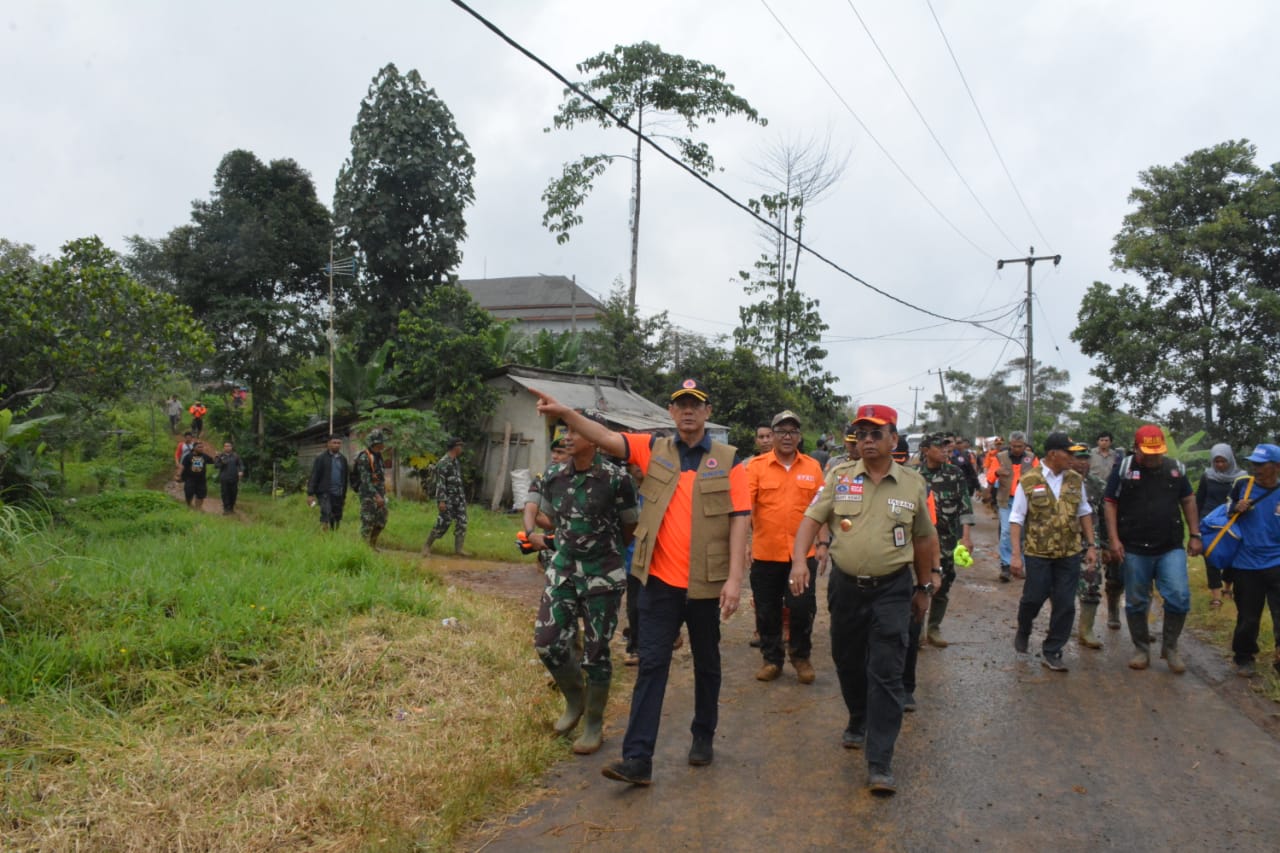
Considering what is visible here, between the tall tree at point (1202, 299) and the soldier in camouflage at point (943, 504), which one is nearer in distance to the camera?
the soldier in camouflage at point (943, 504)

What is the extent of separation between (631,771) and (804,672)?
243 cm

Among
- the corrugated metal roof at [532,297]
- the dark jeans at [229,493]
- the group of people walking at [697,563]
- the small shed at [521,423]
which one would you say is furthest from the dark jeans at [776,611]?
the corrugated metal roof at [532,297]

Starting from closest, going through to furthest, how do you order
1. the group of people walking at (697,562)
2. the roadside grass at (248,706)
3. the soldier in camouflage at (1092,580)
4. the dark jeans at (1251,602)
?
the roadside grass at (248,706) < the group of people walking at (697,562) < the dark jeans at (1251,602) < the soldier in camouflage at (1092,580)

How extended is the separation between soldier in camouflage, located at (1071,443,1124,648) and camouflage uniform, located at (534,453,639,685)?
425 centimetres

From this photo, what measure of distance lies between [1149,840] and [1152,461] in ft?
13.0

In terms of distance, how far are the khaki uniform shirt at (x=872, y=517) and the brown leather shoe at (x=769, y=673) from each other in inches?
78.3

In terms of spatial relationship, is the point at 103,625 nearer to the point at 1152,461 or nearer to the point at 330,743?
the point at 330,743

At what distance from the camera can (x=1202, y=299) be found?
82.3ft

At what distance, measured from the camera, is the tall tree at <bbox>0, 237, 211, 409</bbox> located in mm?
10141

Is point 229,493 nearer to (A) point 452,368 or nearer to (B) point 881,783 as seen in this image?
(A) point 452,368

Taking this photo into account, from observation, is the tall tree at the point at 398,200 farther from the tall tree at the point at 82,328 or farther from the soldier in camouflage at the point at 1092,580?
the soldier in camouflage at the point at 1092,580

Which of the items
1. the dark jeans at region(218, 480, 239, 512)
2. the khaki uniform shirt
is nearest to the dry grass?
the khaki uniform shirt

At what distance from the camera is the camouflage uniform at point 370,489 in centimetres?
1141

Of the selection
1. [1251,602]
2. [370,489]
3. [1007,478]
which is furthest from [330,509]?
[1251,602]
